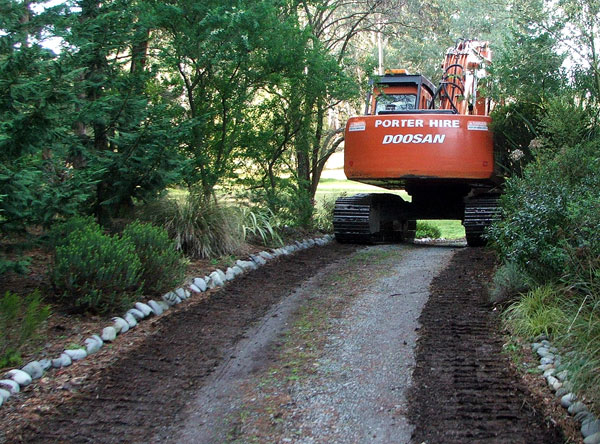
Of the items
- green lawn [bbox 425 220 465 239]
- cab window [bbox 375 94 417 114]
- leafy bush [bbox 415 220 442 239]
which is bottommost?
green lawn [bbox 425 220 465 239]

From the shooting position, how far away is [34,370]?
489cm

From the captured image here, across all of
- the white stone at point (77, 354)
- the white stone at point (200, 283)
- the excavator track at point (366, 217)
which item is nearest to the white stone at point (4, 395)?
the white stone at point (77, 354)

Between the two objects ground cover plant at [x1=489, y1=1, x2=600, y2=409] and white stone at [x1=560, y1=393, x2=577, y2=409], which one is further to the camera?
ground cover plant at [x1=489, y1=1, x2=600, y2=409]

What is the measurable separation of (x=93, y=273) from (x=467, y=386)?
3.36m

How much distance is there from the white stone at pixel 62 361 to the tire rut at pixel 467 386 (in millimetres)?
2566

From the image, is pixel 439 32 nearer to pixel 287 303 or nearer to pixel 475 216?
pixel 475 216

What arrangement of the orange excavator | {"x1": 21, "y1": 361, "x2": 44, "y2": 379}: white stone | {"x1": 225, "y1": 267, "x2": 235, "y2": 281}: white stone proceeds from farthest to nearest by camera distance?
1. the orange excavator
2. {"x1": 225, "y1": 267, "x2": 235, "y2": 281}: white stone
3. {"x1": 21, "y1": 361, "x2": 44, "y2": 379}: white stone

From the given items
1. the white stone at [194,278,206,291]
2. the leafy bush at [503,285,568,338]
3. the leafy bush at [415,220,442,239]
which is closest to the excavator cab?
the white stone at [194,278,206,291]

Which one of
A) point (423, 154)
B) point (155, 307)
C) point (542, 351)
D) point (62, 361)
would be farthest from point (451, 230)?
point (62, 361)

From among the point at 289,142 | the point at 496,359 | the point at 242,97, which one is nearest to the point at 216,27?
the point at 242,97

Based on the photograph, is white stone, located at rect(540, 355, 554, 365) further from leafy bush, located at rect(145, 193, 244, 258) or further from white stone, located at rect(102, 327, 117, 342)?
leafy bush, located at rect(145, 193, 244, 258)

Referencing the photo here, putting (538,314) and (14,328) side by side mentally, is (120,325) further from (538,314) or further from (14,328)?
(538,314)

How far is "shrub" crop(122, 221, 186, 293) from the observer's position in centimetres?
691

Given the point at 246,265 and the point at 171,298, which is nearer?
the point at 171,298
